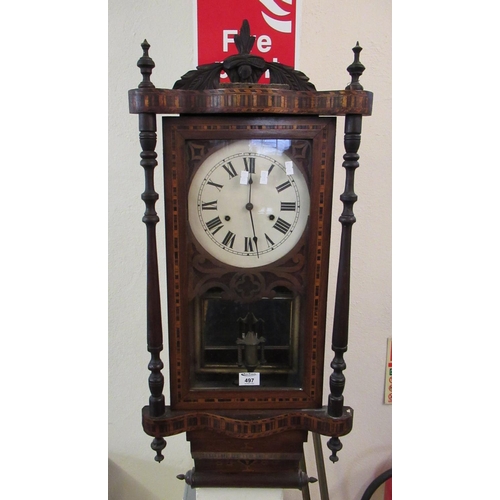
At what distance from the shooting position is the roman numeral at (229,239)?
2.37 feet

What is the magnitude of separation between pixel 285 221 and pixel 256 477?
51 cm

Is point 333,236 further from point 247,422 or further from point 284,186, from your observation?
point 247,422

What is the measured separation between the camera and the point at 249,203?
2.34 ft

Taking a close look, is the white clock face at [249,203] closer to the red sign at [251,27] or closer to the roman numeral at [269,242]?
the roman numeral at [269,242]

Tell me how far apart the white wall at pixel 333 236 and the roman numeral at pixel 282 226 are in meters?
0.33

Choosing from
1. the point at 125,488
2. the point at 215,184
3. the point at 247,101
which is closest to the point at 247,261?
the point at 215,184

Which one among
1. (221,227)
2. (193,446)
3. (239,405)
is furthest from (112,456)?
(221,227)

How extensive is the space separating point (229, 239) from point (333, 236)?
0.42 metres

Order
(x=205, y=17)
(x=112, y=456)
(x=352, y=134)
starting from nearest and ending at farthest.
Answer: (x=352, y=134) → (x=205, y=17) → (x=112, y=456)

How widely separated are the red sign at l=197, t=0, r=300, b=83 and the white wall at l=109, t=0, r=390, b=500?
0.04m

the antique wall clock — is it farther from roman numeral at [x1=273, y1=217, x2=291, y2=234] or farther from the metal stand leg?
the metal stand leg

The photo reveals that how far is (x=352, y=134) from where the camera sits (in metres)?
0.68

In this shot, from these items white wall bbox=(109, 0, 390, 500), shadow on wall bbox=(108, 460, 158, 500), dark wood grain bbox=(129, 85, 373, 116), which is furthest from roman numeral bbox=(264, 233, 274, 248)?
shadow on wall bbox=(108, 460, 158, 500)

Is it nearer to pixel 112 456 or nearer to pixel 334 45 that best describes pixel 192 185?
pixel 334 45
